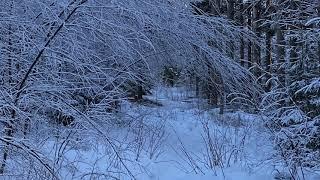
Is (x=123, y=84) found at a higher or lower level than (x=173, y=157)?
higher

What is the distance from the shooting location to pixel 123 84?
6320 mm

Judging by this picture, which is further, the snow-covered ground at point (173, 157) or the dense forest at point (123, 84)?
the snow-covered ground at point (173, 157)

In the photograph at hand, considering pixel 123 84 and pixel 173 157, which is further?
pixel 173 157

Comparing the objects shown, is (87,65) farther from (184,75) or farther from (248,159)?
(248,159)

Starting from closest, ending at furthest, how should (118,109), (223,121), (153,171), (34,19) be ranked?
(34,19) → (118,109) → (153,171) → (223,121)

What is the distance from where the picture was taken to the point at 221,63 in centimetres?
601

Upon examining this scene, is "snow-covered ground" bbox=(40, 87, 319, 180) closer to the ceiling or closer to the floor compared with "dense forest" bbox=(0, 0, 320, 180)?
closer to the floor

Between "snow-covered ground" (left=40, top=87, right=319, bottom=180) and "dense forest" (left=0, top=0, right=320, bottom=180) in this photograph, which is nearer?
"dense forest" (left=0, top=0, right=320, bottom=180)

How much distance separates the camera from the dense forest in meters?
4.64

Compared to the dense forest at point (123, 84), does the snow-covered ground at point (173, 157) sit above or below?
below

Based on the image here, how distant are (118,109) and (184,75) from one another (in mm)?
1191

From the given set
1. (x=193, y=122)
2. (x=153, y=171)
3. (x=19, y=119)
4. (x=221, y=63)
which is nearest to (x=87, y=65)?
(x=19, y=119)

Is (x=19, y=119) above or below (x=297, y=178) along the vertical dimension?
above

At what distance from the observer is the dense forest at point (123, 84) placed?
15.2 ft
